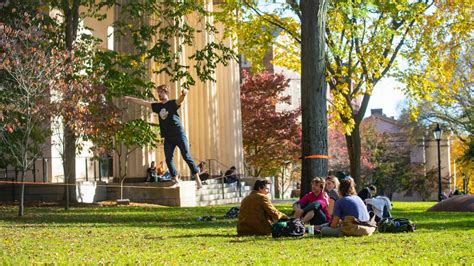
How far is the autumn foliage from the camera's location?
51281mm

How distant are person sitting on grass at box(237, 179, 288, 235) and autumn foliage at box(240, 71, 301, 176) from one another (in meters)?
35.8

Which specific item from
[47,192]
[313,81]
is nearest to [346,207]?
[313,81]

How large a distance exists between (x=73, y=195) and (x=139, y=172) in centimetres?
531

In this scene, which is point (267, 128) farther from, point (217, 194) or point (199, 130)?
point (217, 194)

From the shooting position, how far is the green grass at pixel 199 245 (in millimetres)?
11422

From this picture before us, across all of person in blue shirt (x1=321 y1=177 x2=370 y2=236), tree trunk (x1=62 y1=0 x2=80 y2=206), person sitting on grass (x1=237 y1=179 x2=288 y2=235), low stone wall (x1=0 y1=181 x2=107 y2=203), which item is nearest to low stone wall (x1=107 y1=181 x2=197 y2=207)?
low stone wall (x1=0 y1=181 x2=107 y2=203)

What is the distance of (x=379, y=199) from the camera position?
17.9 meters

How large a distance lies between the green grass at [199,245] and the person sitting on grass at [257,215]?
0.34m

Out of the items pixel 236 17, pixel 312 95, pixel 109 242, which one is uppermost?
pixel 236 17

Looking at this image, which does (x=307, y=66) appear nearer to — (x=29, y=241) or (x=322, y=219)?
(x=322, y=219)

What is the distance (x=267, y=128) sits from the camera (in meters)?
51.2

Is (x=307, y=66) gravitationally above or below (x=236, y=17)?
below

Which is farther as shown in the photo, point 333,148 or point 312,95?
point 333,148

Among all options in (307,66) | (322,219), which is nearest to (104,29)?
(307,66)
